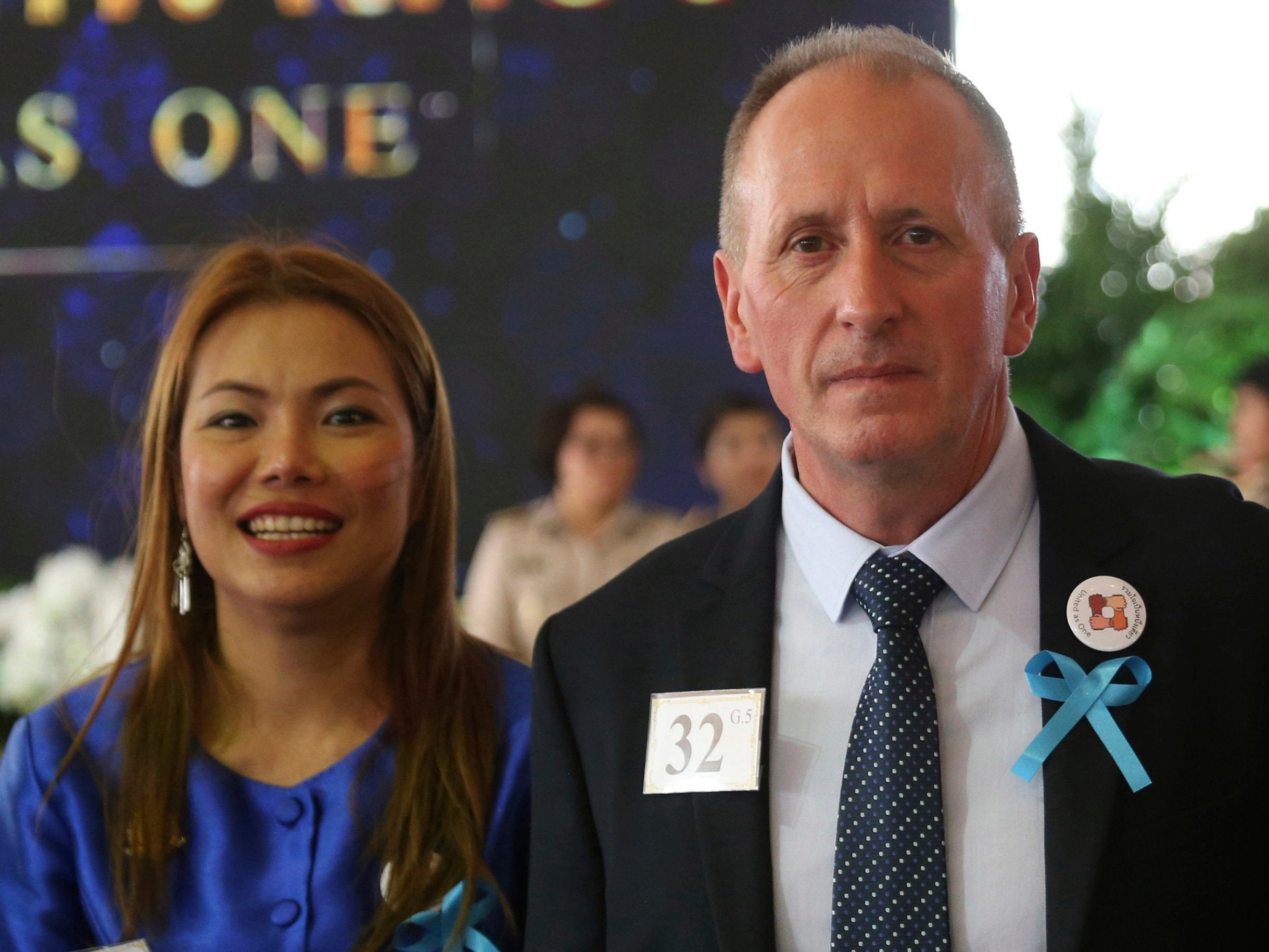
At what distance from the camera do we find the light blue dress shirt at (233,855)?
1938mm

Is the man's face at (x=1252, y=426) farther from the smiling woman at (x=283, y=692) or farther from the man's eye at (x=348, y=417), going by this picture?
the man's eye at (x=348, y=417)

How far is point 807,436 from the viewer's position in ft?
5.46

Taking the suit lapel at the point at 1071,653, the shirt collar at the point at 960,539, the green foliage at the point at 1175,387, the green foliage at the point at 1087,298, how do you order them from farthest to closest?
the green foliage at the point at 1087,298 → the green foliage at the point at 1175,387 → the shirt collar at the point at 960,539 → the suit lapel at the point at 1071,653

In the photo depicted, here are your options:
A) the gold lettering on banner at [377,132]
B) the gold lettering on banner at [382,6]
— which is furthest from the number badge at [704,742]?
the gold lettering on banner at [382,6]

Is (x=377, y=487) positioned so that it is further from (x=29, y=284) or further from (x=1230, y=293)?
(x=1230, y=293)

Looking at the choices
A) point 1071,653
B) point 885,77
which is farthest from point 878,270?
point 1071,653

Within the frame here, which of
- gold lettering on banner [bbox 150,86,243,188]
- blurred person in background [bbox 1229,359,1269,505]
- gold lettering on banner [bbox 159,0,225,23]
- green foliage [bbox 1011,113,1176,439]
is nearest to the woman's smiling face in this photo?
blurred person in background [bbox 1229,359,1269,505]

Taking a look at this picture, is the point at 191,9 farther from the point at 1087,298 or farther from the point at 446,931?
the point at 446,931

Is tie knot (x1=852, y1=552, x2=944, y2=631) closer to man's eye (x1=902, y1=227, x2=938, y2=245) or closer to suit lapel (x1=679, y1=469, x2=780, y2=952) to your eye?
suit lapel (x1=679, y1=469, x2=780, y2=952)

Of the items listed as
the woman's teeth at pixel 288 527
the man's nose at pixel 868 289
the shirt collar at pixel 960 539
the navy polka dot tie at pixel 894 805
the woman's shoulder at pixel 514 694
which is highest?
the man's nose at pixel 868 289

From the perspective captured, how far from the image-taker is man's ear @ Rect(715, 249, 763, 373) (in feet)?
5.98

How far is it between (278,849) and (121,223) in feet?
14.4

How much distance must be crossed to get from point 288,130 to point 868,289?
15.5 ft

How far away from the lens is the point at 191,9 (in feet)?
19.0
